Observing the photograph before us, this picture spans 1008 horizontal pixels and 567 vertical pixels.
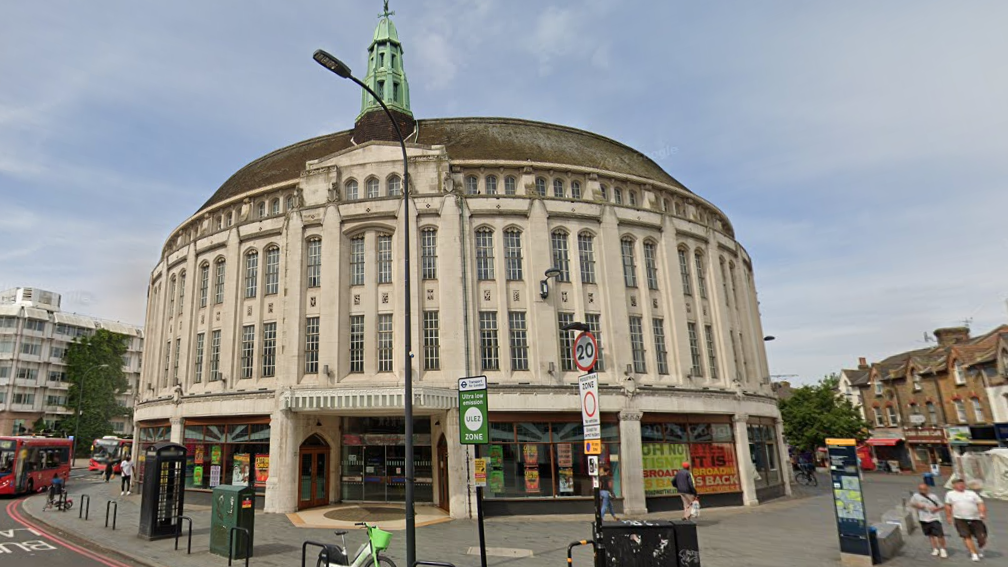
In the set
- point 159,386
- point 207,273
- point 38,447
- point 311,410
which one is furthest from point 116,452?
point 311,410

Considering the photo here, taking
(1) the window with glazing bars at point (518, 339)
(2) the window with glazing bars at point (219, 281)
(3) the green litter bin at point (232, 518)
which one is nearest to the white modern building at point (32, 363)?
(2) the window with glazing bars at point (219, 281)

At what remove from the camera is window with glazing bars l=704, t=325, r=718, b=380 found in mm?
26572

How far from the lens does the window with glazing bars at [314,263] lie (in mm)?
24628

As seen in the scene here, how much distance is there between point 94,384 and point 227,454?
57527mm

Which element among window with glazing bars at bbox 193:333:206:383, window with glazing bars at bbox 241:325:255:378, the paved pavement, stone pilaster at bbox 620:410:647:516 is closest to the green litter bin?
the paved pavement

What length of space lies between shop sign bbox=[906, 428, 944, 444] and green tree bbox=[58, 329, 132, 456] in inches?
3343

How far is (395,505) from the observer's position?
2284 cm

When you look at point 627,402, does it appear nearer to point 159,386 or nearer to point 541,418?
point 541,418

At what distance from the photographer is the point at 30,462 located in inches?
1144

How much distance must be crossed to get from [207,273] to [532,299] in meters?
17.7

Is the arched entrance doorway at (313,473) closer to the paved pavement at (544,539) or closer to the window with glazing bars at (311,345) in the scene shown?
the paved pavement at (544,539)

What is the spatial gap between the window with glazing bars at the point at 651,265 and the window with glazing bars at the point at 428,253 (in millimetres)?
10077

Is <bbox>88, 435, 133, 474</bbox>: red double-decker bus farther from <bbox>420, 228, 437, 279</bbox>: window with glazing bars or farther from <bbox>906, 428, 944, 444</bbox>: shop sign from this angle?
<bbox>906, 428, 944, 444</bbox>: shop sign

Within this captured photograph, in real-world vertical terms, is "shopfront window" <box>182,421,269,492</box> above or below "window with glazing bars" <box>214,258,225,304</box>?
below
